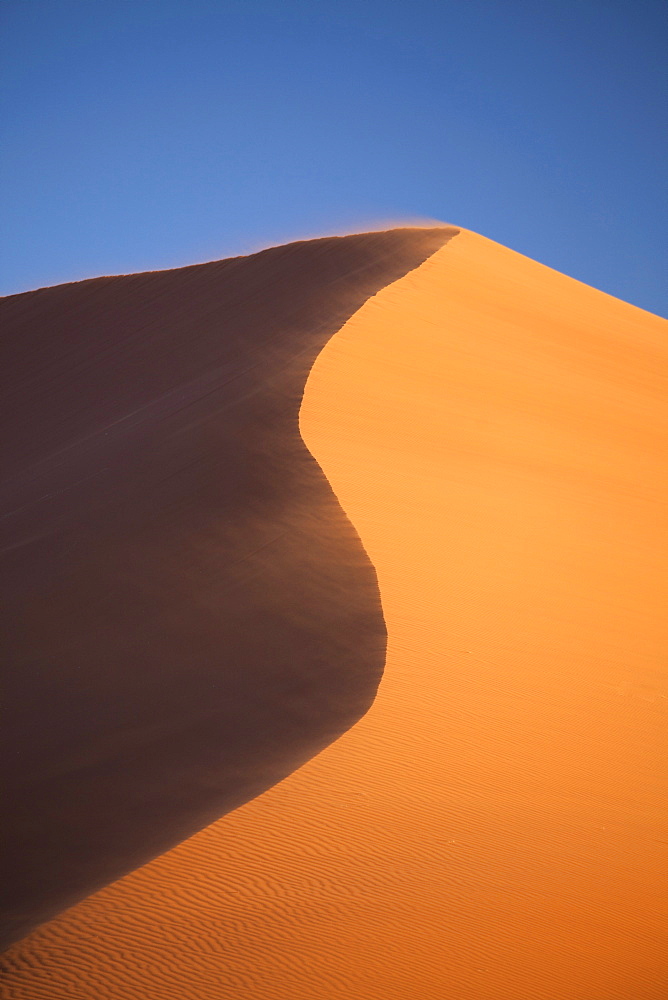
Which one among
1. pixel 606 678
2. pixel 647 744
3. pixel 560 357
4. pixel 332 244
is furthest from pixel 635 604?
pixel 332 244

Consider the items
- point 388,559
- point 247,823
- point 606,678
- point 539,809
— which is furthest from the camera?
point 388,559

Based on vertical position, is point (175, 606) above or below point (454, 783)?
above

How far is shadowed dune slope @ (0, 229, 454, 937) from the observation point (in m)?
4.79

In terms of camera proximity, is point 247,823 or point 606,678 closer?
point 247,823

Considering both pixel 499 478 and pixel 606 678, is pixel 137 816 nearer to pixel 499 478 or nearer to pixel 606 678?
pixel 606 678

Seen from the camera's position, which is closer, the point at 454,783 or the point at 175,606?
the point at 454,783

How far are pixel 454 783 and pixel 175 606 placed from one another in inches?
110

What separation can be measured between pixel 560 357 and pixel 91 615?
8.15 meters

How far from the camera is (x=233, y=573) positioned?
7.09m

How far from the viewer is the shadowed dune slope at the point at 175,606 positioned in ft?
15.7

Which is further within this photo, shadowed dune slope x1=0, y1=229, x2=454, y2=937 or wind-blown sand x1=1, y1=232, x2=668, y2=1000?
shadowed dune slope x1=0, y1=229, x2=454, y2=937

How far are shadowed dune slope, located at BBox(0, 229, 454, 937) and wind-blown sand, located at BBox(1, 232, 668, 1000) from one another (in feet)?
0.90

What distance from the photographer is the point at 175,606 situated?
6855 millimetres

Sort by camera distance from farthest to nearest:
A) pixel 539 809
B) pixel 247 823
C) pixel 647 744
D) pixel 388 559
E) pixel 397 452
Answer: pixel 397 452
pixel 388 559
pixel 647 744
pixel 539 809
pixel 247 823
